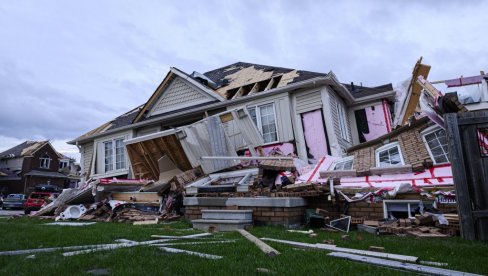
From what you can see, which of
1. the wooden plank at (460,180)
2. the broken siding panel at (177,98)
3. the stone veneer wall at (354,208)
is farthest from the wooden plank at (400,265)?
the broken siding panel at (177,98)

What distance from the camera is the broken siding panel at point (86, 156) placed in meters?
19.9

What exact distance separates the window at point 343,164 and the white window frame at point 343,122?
164 inches

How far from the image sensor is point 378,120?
14.9 metres

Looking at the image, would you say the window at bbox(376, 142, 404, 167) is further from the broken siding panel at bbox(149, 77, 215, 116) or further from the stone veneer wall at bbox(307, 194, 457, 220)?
the broken siding panel at bbox(149, 77, 215, 116)

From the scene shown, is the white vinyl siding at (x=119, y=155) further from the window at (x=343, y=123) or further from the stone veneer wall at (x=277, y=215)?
the stone veneer wall at (x=277, y=215)

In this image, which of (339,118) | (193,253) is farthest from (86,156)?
(193,253)

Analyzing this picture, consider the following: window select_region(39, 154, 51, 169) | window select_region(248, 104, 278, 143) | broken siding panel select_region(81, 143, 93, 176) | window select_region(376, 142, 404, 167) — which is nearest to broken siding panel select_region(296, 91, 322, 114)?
window select_region(248, 104, 278, 143)

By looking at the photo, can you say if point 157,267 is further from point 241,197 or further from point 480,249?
point 241,197

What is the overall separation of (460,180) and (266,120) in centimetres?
926

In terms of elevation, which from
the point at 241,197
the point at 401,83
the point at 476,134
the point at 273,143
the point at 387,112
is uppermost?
the point at 401,83

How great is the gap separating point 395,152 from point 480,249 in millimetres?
4812

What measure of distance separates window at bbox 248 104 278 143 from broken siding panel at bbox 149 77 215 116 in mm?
3015

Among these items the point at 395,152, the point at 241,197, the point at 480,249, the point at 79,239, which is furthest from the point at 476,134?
the point at 79,239

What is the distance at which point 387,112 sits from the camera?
48.7 feet
